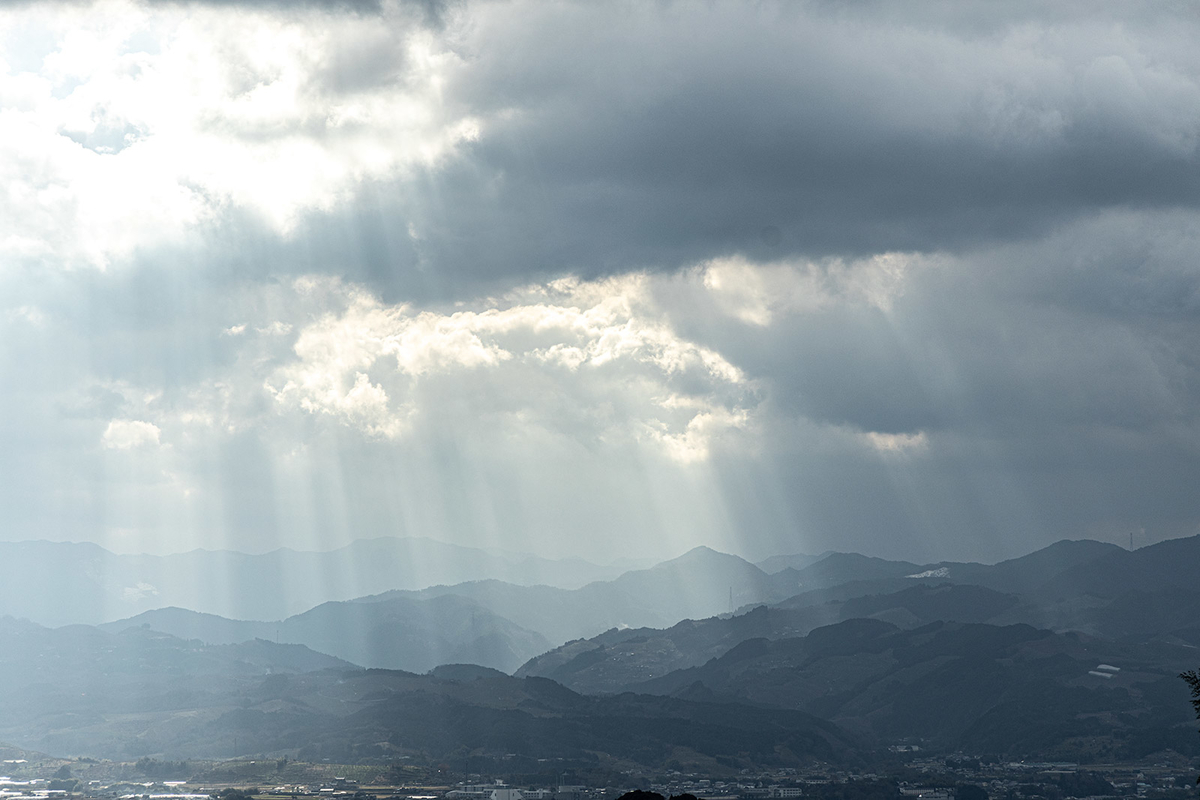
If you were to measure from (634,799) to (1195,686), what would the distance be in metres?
43.7

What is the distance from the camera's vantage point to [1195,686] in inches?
3556

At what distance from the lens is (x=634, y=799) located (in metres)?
94.9
